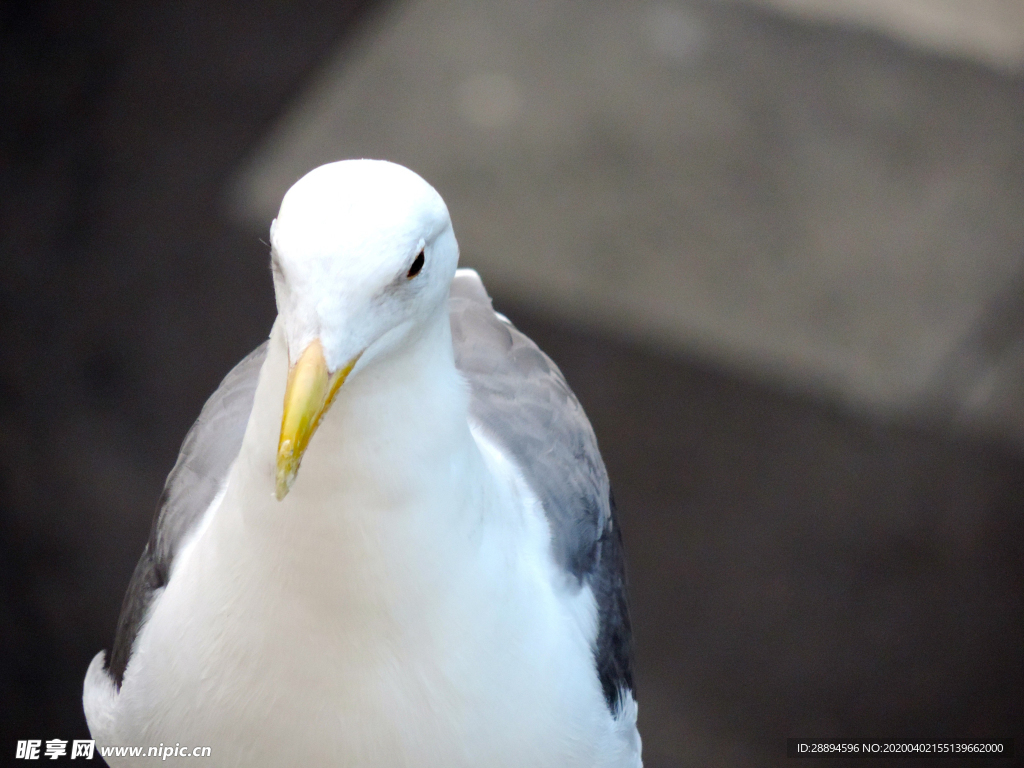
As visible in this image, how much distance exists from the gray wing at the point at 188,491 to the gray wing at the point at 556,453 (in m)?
0.29

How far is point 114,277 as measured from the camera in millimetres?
2896

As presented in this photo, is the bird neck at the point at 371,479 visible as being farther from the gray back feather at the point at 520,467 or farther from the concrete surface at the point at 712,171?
the concrete surface at the point at 712,171

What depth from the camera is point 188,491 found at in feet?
4.55

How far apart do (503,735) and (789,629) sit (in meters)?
1.43

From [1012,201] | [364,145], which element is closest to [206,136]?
[364,145]

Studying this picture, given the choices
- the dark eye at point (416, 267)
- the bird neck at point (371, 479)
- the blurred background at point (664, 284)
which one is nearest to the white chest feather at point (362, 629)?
the bird neck at point (371, 479)

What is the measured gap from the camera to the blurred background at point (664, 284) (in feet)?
7.98

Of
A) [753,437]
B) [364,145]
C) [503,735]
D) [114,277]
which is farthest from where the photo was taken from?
[364,145]

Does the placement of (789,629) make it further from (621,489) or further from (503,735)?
(503,735)

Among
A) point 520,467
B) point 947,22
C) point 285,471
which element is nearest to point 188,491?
point 520,467

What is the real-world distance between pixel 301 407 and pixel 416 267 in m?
0.16

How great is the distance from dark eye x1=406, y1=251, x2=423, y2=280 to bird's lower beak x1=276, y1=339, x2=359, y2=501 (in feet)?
0.33

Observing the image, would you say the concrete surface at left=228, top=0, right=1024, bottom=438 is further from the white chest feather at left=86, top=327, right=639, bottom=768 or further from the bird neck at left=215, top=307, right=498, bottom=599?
the bird neck at left=215, top=307, right=498, bottom=599

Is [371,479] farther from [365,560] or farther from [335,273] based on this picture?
[335,273]
